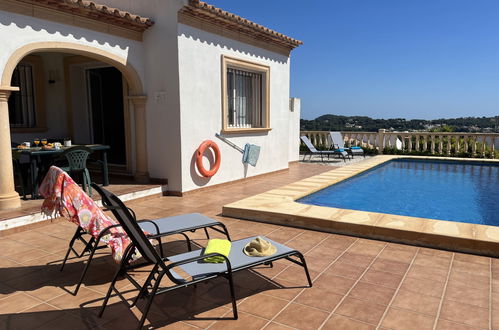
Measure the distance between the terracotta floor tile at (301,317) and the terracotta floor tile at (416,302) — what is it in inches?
28.4

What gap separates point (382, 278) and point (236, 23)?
23.0 ft

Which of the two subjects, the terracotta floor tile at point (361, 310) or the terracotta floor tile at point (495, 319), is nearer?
the terracotta floor tile at point (495, 319)

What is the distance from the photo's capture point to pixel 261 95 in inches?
416

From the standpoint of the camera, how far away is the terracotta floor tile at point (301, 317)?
287cm

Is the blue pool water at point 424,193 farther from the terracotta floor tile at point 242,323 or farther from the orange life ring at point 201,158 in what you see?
the terracotta floor tile at point 242,323

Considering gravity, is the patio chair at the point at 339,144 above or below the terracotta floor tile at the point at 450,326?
above

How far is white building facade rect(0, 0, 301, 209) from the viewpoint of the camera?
A: 249 inches

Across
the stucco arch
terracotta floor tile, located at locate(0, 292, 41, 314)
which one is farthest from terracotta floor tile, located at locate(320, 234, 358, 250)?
the stucco arch

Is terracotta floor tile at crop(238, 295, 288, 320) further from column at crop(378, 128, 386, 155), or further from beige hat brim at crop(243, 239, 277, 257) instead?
column at crop(378, 128, 386, 155)

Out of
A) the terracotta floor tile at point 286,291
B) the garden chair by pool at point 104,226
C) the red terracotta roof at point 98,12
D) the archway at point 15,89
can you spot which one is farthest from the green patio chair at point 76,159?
the terracotta floor tile at point 286,291

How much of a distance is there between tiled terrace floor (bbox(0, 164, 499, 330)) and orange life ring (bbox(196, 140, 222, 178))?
3.44 metres

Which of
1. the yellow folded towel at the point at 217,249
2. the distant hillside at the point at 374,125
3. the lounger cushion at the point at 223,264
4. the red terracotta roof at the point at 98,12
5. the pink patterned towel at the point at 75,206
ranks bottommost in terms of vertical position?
the lounger cushion at the point at 223,264

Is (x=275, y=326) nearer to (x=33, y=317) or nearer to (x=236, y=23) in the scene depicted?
(x=33, y=317)

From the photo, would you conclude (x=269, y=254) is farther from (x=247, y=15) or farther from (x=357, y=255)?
(x=247, y=15)
